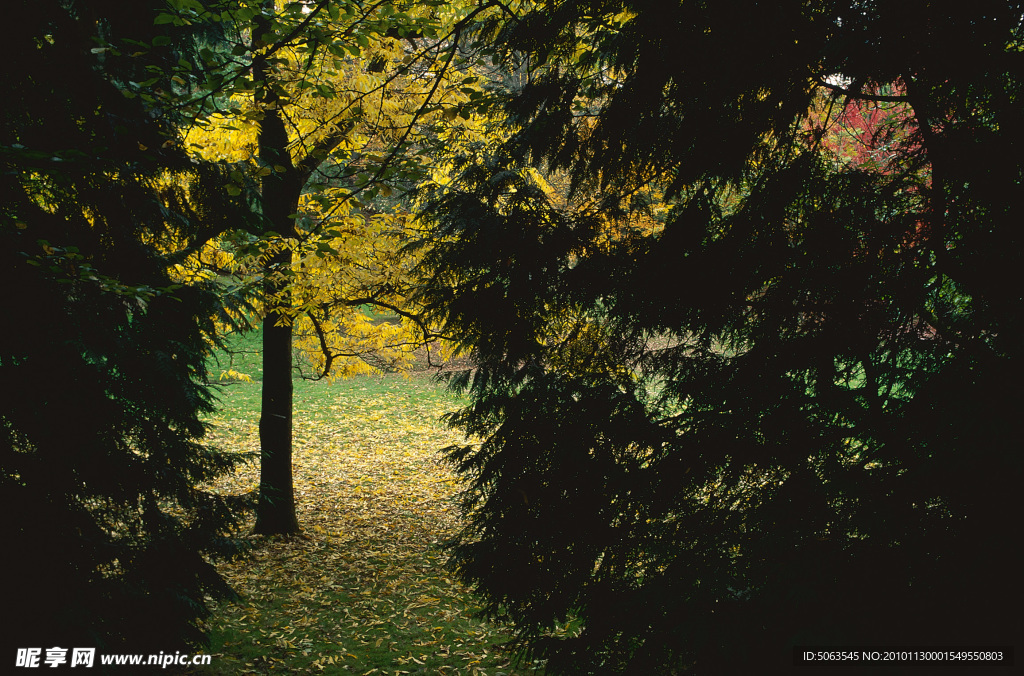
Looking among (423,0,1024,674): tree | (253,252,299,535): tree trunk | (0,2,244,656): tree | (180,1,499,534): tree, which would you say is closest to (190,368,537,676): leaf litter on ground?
(253,252,299,535): tree trunk

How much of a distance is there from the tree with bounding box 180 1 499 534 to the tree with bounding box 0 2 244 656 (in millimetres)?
745

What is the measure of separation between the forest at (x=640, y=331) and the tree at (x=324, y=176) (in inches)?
13.4

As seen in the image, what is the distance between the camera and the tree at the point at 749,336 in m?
2.05

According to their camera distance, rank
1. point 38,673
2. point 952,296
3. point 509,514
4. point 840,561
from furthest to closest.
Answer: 1. point 509,514
2. point 38,673
3. point 952,296
4. point 840,561

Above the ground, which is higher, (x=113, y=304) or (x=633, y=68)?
(x=633, y=68)

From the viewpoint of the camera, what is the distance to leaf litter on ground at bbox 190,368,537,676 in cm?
536

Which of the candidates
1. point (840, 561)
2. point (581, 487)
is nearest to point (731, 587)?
point (840, 561)

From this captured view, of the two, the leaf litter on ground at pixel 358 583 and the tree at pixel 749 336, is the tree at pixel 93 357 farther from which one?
the tree at pixel 749 336

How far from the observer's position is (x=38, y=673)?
2969 millimetres

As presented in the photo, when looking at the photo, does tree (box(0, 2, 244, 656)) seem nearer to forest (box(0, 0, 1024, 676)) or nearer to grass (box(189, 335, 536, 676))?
forest (box(0, 0, 1024, 676))

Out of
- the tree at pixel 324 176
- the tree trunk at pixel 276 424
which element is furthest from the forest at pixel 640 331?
the tree trunk at pixel 276 424

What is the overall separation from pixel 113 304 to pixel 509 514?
2.94 metres

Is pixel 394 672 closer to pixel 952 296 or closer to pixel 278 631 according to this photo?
pixel 278 631

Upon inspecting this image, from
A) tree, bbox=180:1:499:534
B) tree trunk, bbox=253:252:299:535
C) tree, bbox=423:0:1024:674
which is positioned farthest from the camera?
tree trunk, bbox=253:252:299:535
